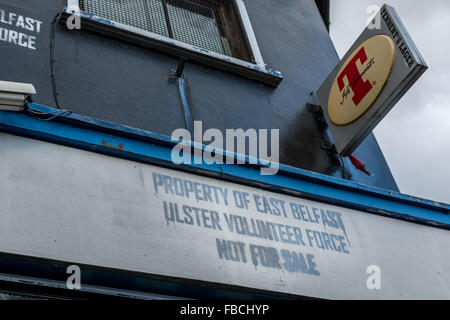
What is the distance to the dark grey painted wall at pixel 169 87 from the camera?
4.11 meters

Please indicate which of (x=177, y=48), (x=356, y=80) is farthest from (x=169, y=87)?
(x=356, y=80)

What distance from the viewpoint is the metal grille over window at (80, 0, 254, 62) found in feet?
16.7

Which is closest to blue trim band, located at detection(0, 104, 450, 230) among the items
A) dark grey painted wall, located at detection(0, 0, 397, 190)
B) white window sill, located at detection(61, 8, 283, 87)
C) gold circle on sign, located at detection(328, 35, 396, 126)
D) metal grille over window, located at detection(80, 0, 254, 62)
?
dark grey painted wall, located at detection(0, 0, 397, 190)

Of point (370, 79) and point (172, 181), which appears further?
point (370, 79)

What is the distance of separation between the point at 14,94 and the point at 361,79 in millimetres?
3061

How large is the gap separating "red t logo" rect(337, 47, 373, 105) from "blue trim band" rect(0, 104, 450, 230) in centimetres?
100

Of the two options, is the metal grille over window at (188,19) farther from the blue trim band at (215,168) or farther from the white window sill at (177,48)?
the blue trim band at (215,168)

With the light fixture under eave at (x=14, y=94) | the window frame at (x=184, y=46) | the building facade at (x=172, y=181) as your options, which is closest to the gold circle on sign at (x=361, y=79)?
the building facade at (x=172, y=181)

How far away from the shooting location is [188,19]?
221 inches

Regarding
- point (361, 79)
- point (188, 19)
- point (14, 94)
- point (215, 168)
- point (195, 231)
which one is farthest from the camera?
point (188, 19)

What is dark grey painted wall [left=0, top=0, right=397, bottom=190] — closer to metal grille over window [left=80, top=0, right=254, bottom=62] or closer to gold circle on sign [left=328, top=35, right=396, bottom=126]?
metal grille over window [left=80, top=0, right=254, bottom=62]

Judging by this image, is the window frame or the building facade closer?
the building facade

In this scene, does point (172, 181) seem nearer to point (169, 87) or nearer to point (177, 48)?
point (169, 87)

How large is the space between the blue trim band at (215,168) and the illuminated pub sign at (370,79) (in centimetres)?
80
